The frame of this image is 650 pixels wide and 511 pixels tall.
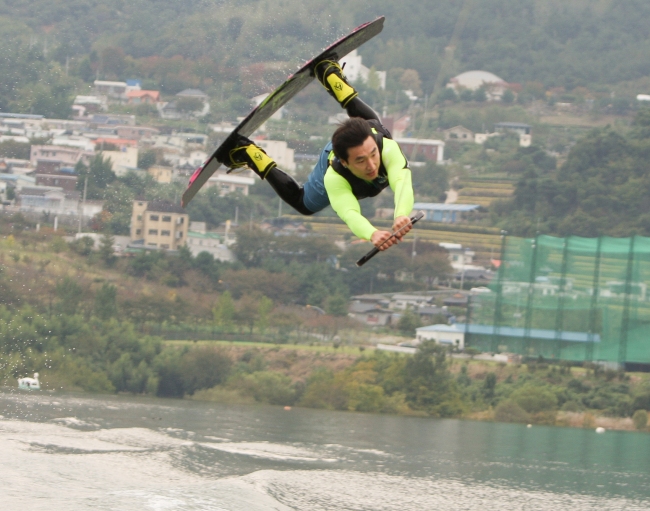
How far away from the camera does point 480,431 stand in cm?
3325

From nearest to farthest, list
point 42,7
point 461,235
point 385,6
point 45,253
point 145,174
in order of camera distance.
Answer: point 45,253
point 145,174
point 461,235
point 42,7
point 385,6

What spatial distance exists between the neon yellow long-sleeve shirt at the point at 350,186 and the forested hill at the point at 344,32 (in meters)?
38.7

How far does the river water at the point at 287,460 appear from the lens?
2008 cm

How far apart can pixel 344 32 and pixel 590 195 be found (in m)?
16.2

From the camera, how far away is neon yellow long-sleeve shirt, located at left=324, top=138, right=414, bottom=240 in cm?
621

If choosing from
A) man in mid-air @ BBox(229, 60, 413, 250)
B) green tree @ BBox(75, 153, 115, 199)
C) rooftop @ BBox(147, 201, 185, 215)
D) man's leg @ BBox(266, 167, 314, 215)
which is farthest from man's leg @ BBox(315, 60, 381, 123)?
green tree @ BBox(75, 153, 115, 199)

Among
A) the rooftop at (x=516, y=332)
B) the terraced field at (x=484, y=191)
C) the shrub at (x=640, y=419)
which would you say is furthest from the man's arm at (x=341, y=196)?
the terraced field at (x=484, y=191)

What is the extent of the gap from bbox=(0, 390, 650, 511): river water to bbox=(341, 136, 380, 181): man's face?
43.1 ft

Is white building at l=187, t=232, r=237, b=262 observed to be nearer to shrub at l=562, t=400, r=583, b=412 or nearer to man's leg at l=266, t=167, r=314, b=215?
shrub at l=562, t=400, r=583, b=412

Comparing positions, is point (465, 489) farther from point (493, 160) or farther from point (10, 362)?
point (493, 160)

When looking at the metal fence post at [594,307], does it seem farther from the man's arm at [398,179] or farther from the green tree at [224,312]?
the man's arm at [398,179]

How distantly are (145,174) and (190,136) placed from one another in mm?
3235

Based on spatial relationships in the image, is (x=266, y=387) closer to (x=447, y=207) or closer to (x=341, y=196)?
(x=447, y=207)

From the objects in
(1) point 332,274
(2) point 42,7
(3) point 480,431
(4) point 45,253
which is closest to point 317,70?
(3) point 480,431
